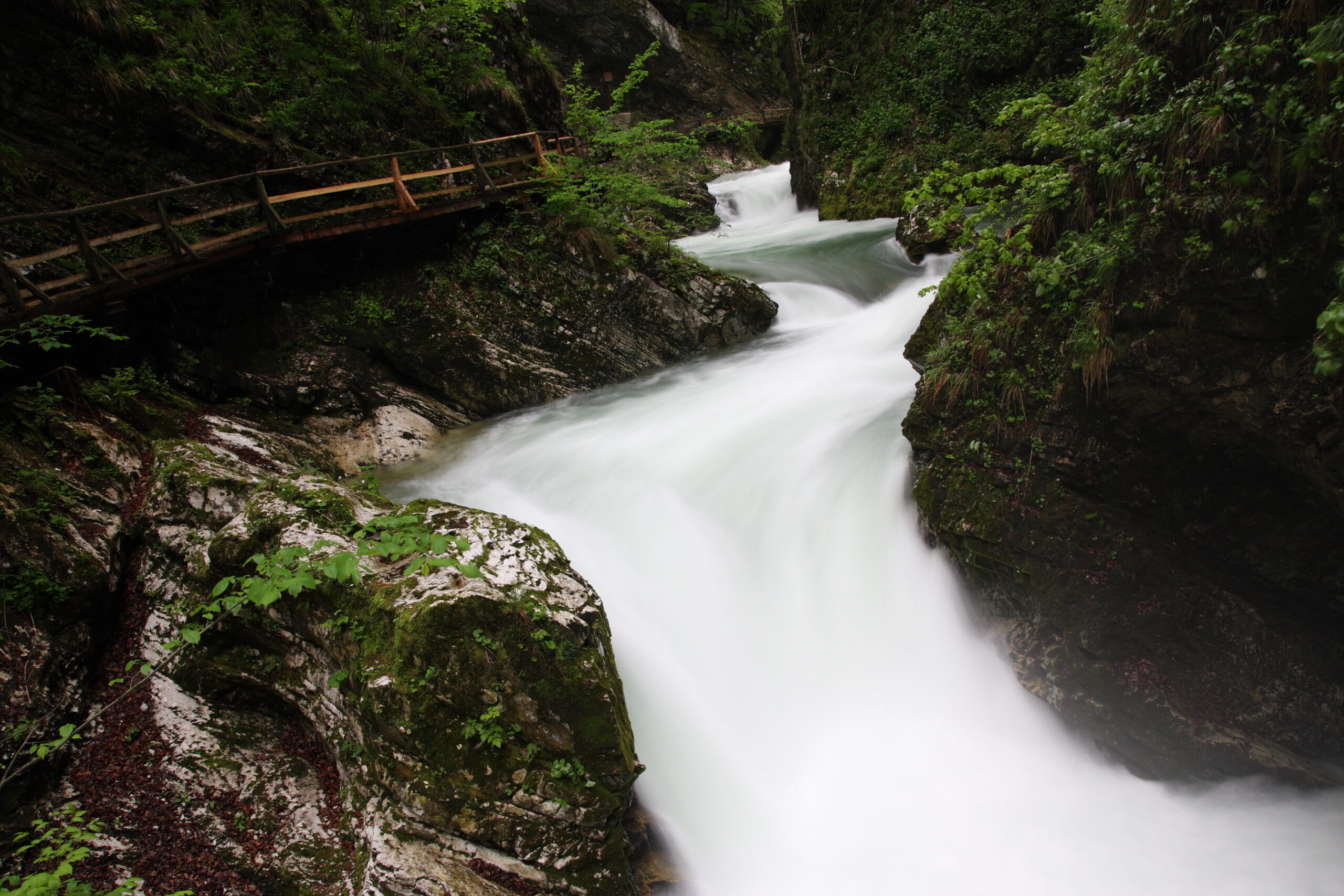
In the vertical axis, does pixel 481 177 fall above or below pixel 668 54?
below

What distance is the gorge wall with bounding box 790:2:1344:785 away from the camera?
3.31 metres

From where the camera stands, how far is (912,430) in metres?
5.39

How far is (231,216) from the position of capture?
7605 mm

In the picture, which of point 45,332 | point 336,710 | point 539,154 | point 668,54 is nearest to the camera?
point 336,710

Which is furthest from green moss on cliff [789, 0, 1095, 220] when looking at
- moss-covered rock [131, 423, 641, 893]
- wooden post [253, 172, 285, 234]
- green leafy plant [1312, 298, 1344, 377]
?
moss-covered rock [131, 423, 641, 893]

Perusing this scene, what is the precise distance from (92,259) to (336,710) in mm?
5247

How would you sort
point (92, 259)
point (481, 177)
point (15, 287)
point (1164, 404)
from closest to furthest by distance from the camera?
1. point (1164, 404)
2. point (15, 287)
3. point (92, 259)
4. point (481, 177)

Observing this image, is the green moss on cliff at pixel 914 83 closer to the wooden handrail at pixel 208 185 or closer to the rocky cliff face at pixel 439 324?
the rocky cliff face at pixel 439 324

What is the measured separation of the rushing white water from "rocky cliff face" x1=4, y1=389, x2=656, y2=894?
1.18 meters

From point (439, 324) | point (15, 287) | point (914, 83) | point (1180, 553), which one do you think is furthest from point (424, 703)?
point (914, 83)

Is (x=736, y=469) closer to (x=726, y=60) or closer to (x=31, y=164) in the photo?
(x=31, y=164)

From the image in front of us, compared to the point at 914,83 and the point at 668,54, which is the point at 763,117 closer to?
the point at 668,54

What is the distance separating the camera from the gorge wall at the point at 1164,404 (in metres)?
3.31

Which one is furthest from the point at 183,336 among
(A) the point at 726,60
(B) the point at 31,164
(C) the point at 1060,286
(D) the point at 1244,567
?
(A) the point at 726,60
